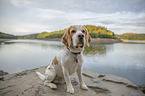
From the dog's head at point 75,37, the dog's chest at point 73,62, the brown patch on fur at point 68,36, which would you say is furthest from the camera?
the dog's chest at point 73,62

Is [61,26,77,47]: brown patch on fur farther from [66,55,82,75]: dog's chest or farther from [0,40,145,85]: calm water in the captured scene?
[0,40,145,85]: calm water

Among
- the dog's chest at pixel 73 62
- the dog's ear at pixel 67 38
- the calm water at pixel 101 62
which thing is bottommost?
the calm water at pixel 101 62

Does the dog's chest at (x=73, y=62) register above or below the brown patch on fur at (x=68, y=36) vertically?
below

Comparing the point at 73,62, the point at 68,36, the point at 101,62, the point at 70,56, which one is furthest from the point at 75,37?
the point at 101,62

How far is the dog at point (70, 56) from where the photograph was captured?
7.58 feet

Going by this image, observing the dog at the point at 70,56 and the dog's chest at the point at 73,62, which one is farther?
the dog's chest at the point at 73,62

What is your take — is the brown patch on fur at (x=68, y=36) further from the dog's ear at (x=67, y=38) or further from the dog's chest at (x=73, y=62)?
the dog's chest at (x=73, y=62)

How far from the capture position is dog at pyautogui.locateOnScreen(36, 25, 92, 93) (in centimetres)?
231

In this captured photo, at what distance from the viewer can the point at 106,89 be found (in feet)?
10.4

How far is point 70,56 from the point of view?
2.60 metres

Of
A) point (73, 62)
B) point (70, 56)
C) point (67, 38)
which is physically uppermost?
point (67, 38)

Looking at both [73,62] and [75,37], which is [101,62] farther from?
[75,37]

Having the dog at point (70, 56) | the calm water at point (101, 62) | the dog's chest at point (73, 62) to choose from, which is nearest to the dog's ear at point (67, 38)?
the dog at point (70, 56)

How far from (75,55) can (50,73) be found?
112 cm
